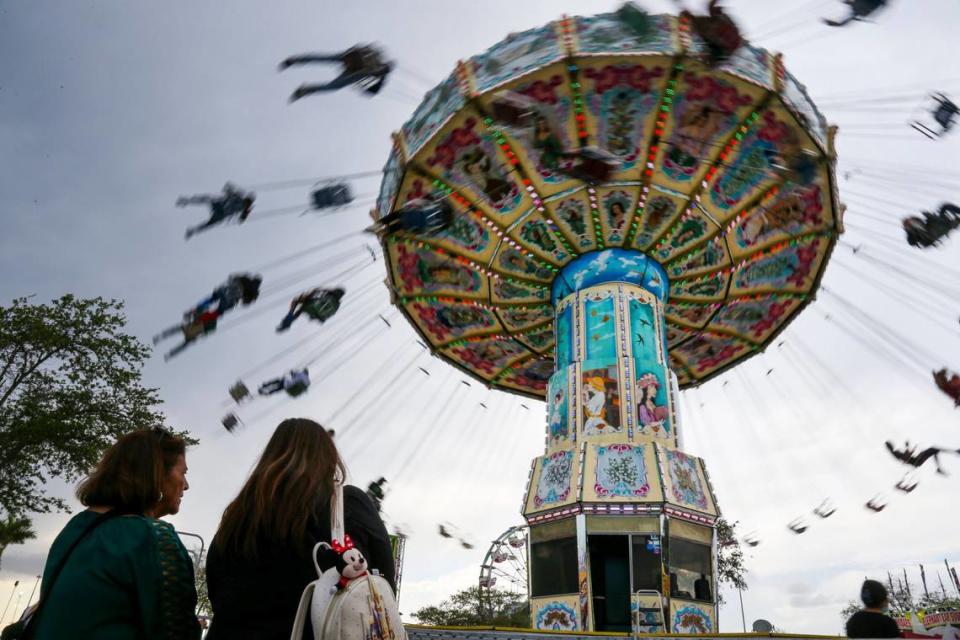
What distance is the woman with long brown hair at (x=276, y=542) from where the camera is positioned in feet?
7.64

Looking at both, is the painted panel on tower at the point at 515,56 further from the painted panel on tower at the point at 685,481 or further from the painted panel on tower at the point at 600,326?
the painted panel on tower at the point at 685,481

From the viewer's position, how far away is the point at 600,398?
13344 millimetres

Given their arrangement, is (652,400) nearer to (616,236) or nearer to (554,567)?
(554,567)

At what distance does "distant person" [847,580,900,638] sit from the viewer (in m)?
5.29

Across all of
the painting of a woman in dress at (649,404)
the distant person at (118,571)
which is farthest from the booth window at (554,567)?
the distant person at (118,571)

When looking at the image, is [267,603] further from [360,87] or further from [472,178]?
[472,178]

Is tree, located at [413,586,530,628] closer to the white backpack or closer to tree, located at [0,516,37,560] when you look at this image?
tree, located at [0,516,37,560]

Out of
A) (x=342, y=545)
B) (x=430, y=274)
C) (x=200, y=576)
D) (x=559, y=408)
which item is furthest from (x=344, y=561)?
(x=200, y=576)

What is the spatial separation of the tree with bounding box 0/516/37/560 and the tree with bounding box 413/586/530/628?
84.7 feet

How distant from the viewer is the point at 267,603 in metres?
2.33

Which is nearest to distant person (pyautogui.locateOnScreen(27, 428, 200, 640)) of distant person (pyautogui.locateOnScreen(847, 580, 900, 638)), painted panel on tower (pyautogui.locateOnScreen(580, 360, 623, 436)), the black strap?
the black strap

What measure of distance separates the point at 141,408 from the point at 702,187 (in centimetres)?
1608

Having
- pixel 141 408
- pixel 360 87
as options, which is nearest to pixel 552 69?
pixel 360 87

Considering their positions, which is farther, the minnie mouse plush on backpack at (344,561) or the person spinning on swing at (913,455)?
the person spinning on swing at (913,455)
